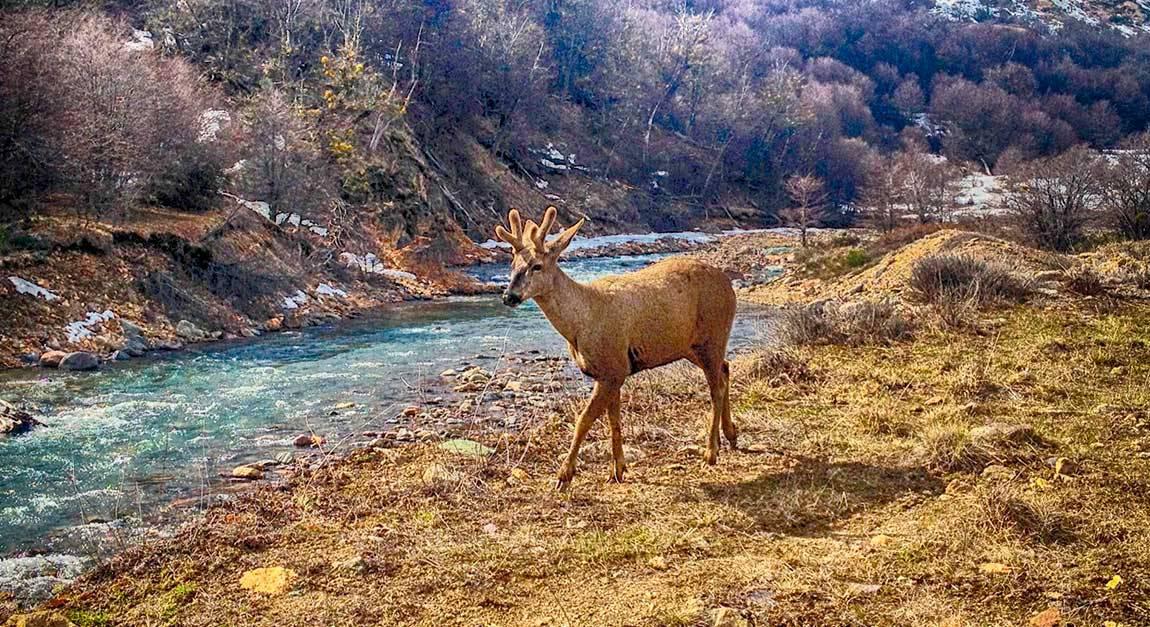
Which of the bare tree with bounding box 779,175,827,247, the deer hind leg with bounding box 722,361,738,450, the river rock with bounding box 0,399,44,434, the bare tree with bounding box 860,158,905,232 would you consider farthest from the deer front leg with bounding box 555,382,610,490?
the bare tree with bounding box 779,175,827,247

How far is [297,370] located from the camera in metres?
13.7

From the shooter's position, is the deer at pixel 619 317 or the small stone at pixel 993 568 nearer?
the small stone at pixel 993 568

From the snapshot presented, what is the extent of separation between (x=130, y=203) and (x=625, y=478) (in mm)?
15675

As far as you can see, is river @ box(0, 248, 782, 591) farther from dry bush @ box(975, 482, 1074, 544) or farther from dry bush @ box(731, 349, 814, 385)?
dry bush @ box(975, 482, 1074, 544)

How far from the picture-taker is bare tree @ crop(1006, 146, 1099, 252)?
77.1 feet

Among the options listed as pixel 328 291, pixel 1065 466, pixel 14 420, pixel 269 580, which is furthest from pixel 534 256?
pixel 328 291

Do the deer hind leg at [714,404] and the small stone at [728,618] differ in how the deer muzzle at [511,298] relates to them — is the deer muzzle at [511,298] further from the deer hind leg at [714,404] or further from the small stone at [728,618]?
the small stone at [728,618]

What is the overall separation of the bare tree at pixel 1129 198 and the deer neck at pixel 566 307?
2204 centimetres

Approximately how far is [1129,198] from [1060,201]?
5.39 ft

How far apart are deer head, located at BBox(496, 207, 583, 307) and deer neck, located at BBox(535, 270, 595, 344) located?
0.06 m

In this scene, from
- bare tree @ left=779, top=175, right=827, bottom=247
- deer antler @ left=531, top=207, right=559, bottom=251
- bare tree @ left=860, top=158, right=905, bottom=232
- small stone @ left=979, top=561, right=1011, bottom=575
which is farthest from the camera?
bare tree @ left=779, top=175, right=827, bottom=247

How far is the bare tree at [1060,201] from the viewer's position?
77.1 feet

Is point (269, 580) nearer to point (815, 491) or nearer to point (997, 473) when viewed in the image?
point (815, 491)

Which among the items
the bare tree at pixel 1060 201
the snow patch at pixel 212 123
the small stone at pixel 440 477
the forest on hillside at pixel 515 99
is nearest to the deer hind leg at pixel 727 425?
the small stone at pixel 440 477
